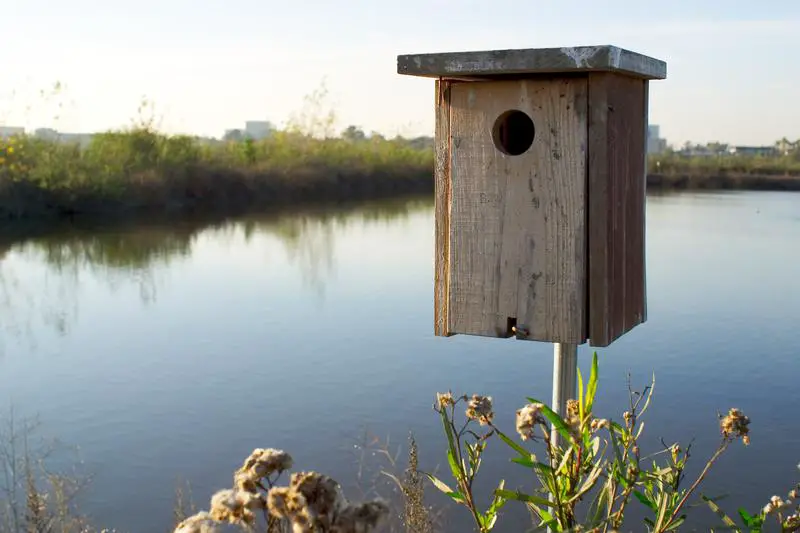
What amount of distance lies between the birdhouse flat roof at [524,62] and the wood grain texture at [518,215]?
3.6 inches

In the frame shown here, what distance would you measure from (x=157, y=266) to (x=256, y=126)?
31.7 metres

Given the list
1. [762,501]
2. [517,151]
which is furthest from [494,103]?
[762,501]

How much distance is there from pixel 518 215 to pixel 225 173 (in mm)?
21528

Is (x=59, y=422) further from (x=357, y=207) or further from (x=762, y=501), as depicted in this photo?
(x=357, y=207)

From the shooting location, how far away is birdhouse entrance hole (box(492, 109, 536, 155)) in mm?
2562

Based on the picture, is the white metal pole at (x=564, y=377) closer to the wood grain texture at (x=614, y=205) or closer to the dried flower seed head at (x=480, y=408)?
the wood grain texture at (x=614, y=205)

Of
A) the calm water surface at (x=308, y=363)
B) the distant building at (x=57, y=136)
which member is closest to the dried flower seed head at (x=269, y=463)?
the calm water surface at (x=308, y=363)

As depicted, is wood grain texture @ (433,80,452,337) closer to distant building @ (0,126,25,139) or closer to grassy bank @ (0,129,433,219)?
grassy bank @ (0,129,433,219)

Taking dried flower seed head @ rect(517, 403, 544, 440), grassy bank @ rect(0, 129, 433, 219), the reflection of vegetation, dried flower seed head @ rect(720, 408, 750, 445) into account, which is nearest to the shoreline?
grassy bank @ rect(0, 129, 433, 219)

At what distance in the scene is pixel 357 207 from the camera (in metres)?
23.8

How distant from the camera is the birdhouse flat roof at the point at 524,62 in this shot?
2205 millimetres

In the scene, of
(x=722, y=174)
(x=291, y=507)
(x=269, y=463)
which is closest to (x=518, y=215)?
(x=269, y=463)

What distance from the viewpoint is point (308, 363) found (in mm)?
8250

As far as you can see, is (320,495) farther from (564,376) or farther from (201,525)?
(564,376)
